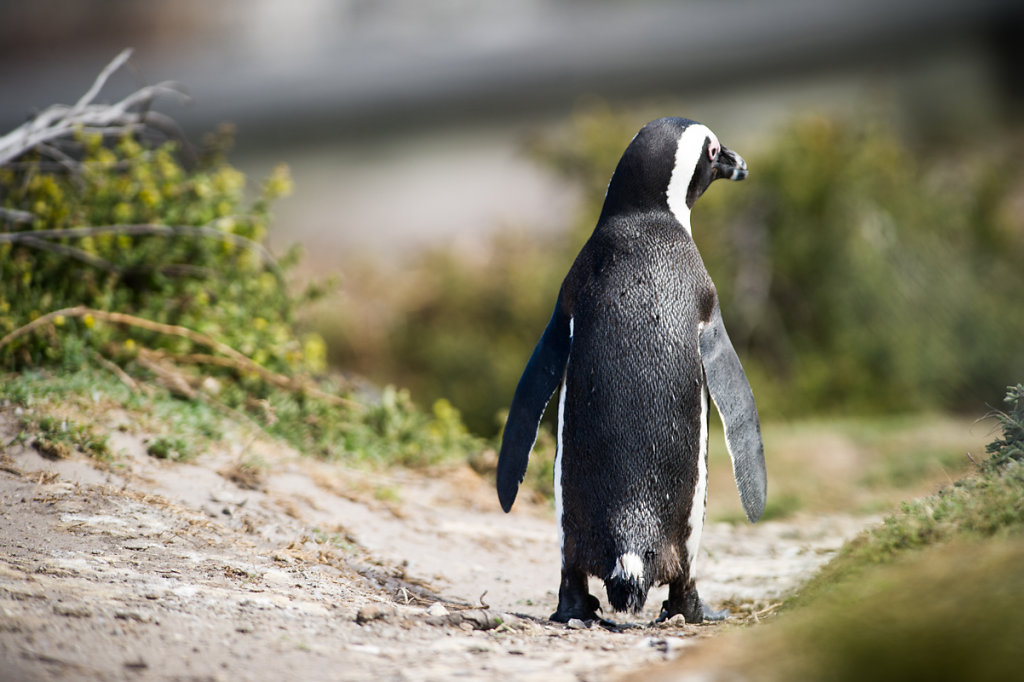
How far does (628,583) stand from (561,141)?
24.6 feet

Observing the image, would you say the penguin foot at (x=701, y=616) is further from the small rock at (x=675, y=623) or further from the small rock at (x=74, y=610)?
the small rock at (x=74, y=610)

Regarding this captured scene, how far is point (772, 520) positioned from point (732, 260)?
4.65 metres

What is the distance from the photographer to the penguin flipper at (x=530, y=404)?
9.39 ft

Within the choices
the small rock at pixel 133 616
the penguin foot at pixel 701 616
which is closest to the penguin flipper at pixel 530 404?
the penguin foot at pixel 701 616

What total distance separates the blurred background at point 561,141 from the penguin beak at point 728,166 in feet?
15.5

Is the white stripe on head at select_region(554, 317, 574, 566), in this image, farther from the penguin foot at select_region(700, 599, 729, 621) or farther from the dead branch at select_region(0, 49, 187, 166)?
the dead branch at select_region(0, 49, 187, 166)

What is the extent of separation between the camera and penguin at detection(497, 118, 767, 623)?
8.66 feet

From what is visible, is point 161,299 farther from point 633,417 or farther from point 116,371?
point 633,417

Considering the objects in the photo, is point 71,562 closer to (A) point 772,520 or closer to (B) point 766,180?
(A) point 772,520

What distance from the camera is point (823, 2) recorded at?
13.0m

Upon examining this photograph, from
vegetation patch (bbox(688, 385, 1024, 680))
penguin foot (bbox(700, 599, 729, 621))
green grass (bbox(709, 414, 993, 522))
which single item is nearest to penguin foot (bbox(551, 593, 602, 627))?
penguin foot (bbox(700, 599, 729, 621))

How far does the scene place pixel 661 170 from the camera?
117 inches

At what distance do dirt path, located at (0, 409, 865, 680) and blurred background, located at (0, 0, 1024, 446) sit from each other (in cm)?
405

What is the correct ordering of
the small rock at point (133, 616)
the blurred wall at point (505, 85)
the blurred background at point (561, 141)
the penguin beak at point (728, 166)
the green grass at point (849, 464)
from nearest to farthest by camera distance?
1. the small rock at point (133, 616)
2. the penguin beak at point (728, 166)
3. the green grass at point (849, 464)
4. the blurred background at point (561, 141)
5. the blurred wall at point (505, 85)
